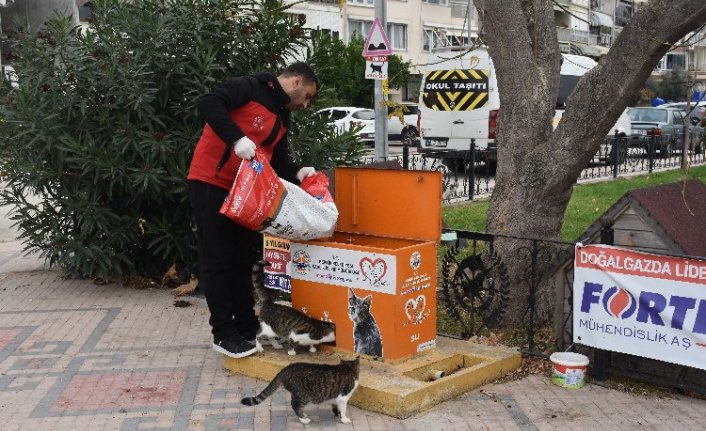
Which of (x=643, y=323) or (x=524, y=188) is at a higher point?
(x=524, y=188)

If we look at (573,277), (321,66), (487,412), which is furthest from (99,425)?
(321,66)

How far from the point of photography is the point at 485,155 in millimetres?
17922

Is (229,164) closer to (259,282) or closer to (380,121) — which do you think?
(259,282)

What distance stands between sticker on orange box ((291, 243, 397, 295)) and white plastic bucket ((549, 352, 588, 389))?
48.1 inches

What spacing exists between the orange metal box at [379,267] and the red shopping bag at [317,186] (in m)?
0.32

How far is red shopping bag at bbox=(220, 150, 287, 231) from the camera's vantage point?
5.27 metres

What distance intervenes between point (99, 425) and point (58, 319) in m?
2.74

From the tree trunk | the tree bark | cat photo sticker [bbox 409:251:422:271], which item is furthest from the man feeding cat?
the tree trunk

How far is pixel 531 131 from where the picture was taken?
268 inches

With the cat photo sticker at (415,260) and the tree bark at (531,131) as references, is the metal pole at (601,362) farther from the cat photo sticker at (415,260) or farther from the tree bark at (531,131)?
the cat photo sticker at (415,260)

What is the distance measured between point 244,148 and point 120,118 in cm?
320

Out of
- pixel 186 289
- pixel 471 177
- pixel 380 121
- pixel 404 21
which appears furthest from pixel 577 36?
pixel 186 289

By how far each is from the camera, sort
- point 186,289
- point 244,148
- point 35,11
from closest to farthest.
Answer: point 244,148 < point 186,289 < point 35,11

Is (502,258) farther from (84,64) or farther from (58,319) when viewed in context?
(84,64)
